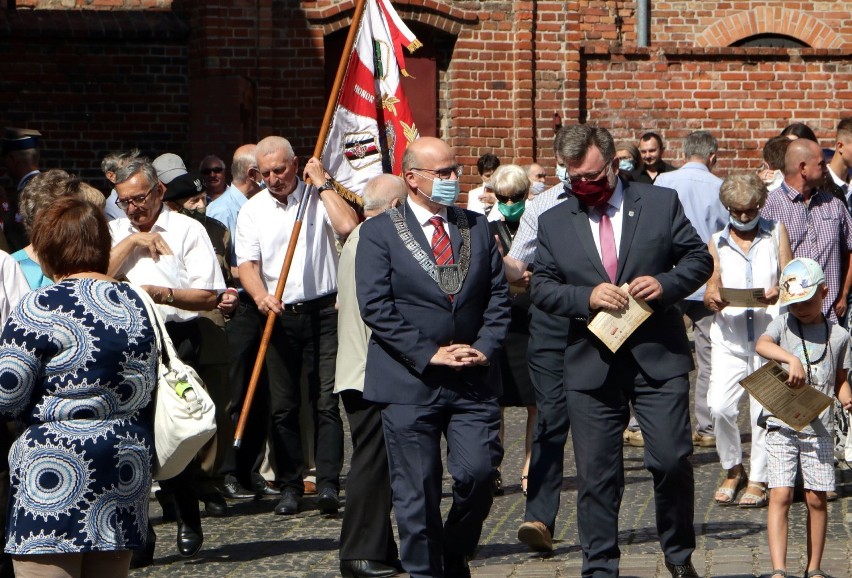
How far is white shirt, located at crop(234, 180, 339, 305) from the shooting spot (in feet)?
28.4

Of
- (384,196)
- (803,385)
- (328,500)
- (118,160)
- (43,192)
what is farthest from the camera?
(328,500)

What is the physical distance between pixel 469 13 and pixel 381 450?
1031 cm

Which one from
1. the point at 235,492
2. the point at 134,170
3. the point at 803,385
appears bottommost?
the point at 235,492

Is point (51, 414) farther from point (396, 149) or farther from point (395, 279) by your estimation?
point (396, 149)

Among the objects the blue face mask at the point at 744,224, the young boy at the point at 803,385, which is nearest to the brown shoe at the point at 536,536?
the young boy at the point at 803,385

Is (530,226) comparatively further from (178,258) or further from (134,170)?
(134,170)

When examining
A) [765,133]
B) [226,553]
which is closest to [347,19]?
[765,133]

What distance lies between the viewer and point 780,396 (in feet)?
22.0

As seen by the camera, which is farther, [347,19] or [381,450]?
[347,19]

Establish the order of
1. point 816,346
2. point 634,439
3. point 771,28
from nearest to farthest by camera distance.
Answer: point 816,346 < point 634,439 < point 771,28

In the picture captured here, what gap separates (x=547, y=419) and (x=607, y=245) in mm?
1587

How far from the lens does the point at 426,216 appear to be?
20.9ft

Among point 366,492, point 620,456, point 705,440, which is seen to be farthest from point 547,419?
point 705,440

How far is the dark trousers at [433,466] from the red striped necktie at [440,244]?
1.84 ft
